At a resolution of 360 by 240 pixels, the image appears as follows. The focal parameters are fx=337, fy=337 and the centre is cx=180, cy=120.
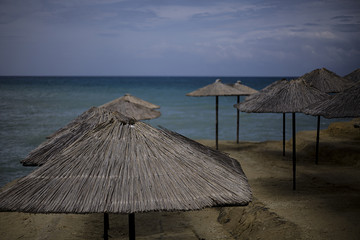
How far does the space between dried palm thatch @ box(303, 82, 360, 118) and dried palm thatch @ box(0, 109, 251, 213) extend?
3095mm

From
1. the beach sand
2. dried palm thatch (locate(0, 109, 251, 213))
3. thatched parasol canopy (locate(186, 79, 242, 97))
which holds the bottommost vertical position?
the beach sand

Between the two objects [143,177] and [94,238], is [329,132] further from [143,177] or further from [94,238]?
[143,177]

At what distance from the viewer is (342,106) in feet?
21.2

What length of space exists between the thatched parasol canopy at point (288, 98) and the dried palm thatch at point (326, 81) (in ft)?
12.3

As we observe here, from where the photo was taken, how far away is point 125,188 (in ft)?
12.0

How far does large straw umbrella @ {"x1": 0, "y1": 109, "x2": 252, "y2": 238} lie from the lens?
354 centimetres

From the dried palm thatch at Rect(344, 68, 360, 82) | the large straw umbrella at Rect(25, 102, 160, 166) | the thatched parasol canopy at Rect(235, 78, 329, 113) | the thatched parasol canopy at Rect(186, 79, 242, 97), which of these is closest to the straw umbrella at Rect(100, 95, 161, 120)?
the thatched parasol canopy at Rect(186, 79, 242, 97)

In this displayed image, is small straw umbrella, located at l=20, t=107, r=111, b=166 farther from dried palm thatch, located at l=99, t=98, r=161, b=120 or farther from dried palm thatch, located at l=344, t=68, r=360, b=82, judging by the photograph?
dried palm thatch, located at l=344, t=68, r=360, b=82

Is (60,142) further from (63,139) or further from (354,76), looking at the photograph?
(354,76)

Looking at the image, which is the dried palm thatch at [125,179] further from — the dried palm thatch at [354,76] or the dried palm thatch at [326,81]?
the dried palm thatch at [354,76]

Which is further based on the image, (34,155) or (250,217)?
(250,217)

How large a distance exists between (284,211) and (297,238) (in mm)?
1094

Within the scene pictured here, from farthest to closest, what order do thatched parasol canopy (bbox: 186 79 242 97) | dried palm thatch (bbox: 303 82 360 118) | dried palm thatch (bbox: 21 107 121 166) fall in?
thatched parasol canopy (bbox: 186 79 242 97) → dried palm thatch (bbox: 303 82 360 118) → dried palm thatch (bbox: 21 107 121 166)

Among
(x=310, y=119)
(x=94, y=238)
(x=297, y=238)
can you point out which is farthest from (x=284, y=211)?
(x=310, y=119)
